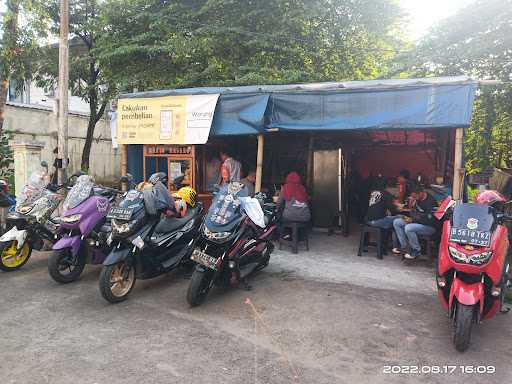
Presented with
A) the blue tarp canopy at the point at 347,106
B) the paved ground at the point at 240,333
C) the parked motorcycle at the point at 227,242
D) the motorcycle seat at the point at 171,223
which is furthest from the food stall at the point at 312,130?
the paved ground at the point at 240,333

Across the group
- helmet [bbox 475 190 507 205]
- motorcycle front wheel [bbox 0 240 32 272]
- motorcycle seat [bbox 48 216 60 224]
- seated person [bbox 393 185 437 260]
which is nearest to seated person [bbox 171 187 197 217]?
motorcycle seat [bbox 48 216 60 224]

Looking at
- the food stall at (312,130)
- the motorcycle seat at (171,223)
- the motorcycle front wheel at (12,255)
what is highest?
the food stall at (312,130)

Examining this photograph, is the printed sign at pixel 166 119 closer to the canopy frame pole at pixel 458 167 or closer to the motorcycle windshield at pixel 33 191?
the motorcycle windshield at pixel 33 191

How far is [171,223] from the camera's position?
5191 mm

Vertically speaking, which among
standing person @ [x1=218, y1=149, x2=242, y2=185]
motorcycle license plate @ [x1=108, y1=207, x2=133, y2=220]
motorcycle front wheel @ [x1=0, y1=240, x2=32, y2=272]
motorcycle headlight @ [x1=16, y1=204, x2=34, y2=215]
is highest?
standing person @ [x1=218, y1=149, x2=242, y2=185]

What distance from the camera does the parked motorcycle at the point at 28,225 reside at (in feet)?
18.4

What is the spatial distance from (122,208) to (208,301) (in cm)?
144

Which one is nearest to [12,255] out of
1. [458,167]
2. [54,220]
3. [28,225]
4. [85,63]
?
[28,225]

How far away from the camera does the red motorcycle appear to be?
344 centimetres

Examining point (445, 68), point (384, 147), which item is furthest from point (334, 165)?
point (445, 68)

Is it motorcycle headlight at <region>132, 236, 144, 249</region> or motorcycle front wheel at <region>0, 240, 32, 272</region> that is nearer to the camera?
motorcycle headlight at <region>132, 236, 144, 249</region>

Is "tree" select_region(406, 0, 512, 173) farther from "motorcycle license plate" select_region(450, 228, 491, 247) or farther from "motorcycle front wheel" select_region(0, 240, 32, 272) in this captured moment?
"motorcycle front wheel" select_region(0, 240, 32, 272)

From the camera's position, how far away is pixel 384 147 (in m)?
10.4

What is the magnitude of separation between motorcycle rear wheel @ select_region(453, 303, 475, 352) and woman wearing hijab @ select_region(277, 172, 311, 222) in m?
3.49
